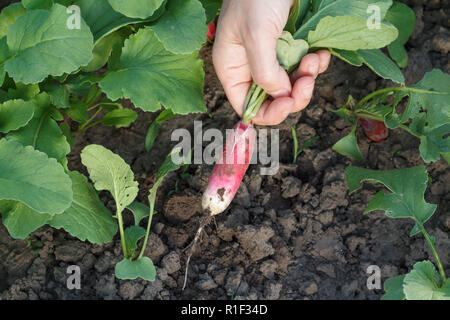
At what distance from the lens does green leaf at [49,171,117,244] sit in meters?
1.55

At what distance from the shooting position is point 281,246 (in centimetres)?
189

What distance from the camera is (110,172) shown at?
5.45 ft

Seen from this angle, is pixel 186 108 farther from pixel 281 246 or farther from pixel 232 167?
pixel 281 246

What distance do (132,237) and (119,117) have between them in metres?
0.56

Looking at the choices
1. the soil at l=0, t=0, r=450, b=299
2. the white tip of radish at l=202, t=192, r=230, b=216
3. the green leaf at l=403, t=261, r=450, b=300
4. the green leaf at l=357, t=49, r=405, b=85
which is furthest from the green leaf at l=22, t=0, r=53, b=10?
the green leaf at l=403, t=261, r=450, b=300

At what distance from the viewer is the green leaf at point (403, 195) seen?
1.71 metres

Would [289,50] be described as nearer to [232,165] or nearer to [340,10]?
[340,10]

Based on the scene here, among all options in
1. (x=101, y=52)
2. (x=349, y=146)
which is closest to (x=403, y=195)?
(x=349, y=146)

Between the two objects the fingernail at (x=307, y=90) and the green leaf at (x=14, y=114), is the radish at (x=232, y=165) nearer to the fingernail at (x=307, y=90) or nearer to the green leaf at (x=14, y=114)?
the fingernail at (x=307, y=90)

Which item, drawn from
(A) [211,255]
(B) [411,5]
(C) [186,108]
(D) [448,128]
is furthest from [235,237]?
(B) [411,5]

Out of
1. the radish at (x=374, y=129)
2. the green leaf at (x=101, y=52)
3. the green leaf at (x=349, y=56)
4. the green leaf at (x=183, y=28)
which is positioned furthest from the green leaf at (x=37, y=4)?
the radish at (x=374, y=129)

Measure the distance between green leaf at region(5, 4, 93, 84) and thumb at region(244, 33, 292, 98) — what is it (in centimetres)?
52

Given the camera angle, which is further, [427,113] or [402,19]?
[402,19]

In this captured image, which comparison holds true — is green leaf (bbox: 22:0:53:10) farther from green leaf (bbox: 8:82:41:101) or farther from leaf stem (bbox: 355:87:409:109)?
leaf stem (bbox: 355:87:409:109)
